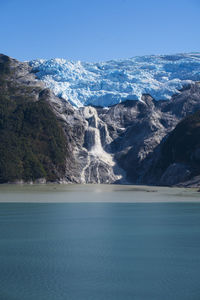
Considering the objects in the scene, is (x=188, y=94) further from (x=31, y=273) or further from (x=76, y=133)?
(x=31, y=273)

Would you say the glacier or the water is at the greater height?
the glacier

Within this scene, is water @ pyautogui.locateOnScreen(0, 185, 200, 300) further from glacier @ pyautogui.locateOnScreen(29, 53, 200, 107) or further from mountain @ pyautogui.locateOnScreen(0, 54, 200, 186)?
glacier @ pyautogui.locateOnScreen(29, 53, 200, 107)

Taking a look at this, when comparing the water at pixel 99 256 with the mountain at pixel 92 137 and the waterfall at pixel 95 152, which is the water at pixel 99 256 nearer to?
the mountain at pixel 92 137

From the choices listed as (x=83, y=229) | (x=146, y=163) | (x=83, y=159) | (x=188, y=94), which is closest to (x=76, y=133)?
(x=83, y=159)

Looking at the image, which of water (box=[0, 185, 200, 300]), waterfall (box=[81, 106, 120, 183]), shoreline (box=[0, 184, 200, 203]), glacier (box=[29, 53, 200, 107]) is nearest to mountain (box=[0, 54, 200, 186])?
waterfall (box=[81, 106, 120, 183])

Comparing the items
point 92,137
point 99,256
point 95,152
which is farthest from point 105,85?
point 99,256
